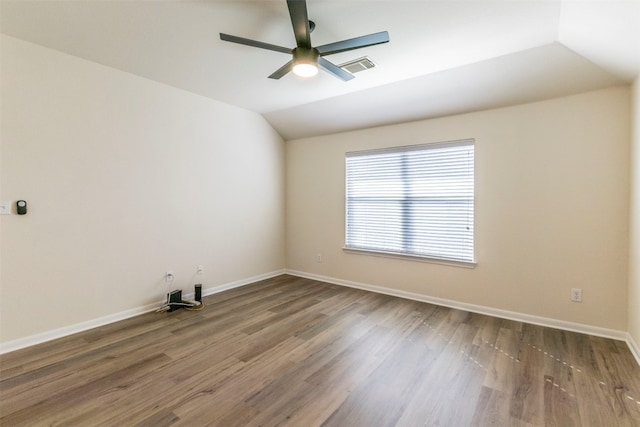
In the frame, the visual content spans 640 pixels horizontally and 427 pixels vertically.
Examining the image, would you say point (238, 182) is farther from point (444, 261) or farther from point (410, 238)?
point (444, 261)

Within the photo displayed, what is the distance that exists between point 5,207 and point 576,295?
214 inches

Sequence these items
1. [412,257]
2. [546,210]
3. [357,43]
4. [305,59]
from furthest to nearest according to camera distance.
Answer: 1. [412,257]
2. [546,210]
3. [305,59]
4. [357,43]

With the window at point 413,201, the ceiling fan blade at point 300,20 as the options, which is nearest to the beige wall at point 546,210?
the window at point 413,201

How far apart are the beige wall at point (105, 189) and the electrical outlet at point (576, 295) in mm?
4145

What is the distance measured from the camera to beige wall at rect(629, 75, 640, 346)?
2.48 m

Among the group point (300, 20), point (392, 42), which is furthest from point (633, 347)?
point (300, 20)

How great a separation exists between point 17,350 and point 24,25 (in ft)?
9.09

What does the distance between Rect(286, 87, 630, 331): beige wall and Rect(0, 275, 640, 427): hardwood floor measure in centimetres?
39

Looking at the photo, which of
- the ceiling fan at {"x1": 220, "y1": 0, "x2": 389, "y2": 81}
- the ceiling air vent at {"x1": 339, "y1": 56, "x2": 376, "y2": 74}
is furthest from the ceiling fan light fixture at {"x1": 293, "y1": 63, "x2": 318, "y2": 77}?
the ceiling air vent at {"x1": 339, "y1": 56, "x2": 376, "y2": 74}

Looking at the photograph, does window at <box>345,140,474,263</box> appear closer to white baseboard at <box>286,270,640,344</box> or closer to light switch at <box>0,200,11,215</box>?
white baseboard at <box>286,270,640,344</box>

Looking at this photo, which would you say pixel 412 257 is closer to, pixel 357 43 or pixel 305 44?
pixel 357 43

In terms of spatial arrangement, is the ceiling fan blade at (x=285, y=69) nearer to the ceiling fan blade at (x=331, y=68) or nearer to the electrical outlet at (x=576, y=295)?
the ceiling fan blade at (x=331, y=68)

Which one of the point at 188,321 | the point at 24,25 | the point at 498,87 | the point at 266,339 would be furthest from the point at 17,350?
the point at 498,87

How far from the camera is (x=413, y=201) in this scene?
4004 mm
